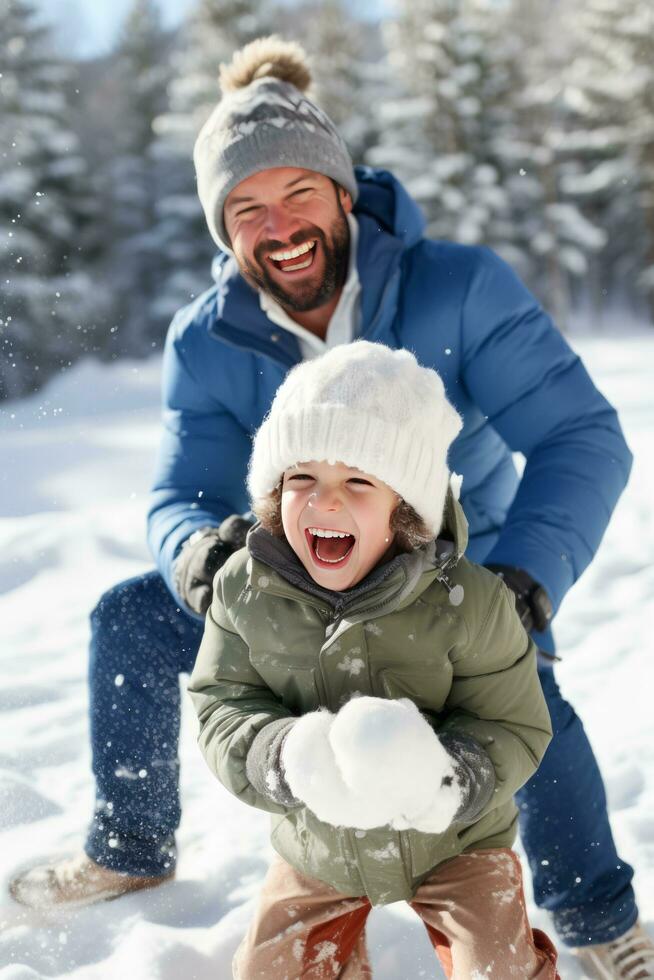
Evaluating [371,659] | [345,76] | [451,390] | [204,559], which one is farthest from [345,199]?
[345,76]

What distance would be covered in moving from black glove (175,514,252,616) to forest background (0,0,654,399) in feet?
61.4

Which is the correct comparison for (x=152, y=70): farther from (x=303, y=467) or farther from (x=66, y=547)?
(x=303, y=467)

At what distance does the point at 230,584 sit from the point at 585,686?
205cm

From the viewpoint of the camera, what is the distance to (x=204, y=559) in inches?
80.7

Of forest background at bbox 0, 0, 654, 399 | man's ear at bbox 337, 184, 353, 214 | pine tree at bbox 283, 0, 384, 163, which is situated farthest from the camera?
pine tree at bbox 283, 0, 384, 163

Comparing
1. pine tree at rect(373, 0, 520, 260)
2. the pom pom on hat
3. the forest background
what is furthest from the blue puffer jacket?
pine tree at rect(373, 0, 520, 260)

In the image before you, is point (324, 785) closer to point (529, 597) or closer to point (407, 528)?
point (407, 528)

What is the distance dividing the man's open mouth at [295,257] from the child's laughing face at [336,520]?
0.92 meters

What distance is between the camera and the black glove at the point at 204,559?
204 centimetres

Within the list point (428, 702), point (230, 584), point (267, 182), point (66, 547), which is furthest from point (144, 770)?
point (66, 547)

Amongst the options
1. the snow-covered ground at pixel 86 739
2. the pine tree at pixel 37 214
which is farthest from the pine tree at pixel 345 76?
the snow-covered ground at pixel 86 739

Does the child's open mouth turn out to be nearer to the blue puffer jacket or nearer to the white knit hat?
the white knit hat

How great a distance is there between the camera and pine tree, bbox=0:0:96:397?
1920 cm

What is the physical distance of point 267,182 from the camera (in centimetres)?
243
